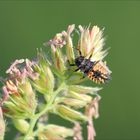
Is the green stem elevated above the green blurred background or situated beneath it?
situated beneath

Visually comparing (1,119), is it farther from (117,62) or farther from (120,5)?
(120,5)

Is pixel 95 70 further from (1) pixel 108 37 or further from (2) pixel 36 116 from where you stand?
(1) pixel 108 37

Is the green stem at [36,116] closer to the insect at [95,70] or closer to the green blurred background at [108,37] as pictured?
the insect at [95,70]

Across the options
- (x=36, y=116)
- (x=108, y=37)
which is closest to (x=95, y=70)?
(x=36, y=116)

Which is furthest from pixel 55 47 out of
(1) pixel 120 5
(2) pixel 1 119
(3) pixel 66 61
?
(1) pixel 120 5

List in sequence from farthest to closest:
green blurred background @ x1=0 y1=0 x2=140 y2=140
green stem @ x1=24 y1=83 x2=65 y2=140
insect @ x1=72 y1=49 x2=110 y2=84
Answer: green blurred background @ x1=0 y1=0 x2=140 y2=140 < insect @ x1=72 y1=49 x2=110 y2=84 < green stem @ x1=24 y1=83 x2=65 y2=140

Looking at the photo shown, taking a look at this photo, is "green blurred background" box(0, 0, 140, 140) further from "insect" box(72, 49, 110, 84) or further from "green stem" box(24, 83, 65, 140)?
"green stem" box(24, 83, 65, 140)

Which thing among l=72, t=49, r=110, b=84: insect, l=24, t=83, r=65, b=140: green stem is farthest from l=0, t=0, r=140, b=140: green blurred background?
l=24, t=83, r=65, b=140: green stem
